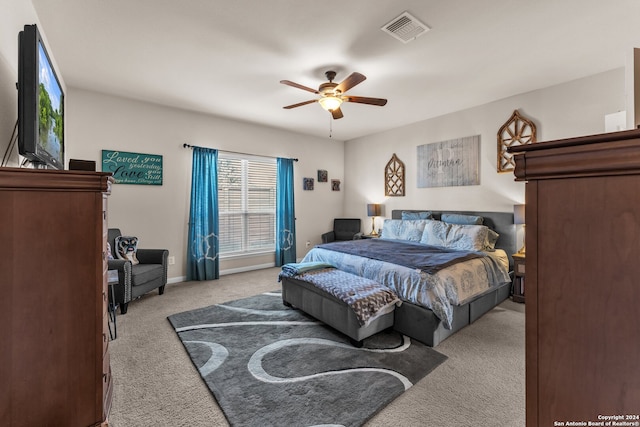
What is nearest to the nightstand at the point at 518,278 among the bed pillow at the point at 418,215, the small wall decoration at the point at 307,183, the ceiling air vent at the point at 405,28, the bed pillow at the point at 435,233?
the bed pillow at the point at 435,233

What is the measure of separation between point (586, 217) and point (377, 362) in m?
2.03

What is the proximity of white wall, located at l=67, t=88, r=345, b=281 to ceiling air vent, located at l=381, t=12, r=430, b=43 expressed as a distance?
3.25 meters

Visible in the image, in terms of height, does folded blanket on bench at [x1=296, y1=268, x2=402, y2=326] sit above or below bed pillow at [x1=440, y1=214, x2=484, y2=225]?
below

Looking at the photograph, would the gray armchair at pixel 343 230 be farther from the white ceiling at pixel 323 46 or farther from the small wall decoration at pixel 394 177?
the white ceiling at pixel 323 46

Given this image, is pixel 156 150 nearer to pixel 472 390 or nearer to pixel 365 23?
pixel 365 23

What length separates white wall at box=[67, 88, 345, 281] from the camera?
368cm

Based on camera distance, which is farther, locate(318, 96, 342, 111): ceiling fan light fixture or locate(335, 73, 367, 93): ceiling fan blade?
locate(318, 96, 342, 111): ceiling fan light fixture

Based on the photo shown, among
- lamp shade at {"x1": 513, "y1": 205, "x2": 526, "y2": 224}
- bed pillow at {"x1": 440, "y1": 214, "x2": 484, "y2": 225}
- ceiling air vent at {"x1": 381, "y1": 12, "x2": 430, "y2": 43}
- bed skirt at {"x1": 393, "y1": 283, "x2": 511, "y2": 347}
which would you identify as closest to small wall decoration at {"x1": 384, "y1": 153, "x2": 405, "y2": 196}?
bed pillow at {"x1": 440, "y1": 214, "x2": 484, "y2": 225}

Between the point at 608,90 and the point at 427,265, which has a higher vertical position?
the point at 608,90

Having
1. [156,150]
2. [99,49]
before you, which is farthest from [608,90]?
[156,150]

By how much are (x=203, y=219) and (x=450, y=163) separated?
13.2 feet

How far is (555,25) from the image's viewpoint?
2303 mm

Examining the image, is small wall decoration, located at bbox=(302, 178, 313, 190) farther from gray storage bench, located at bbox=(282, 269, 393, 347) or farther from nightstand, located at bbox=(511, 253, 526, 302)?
nightstand, located at bbox=(511, 253, 526, 302)

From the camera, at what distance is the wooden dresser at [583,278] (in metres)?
0.49
